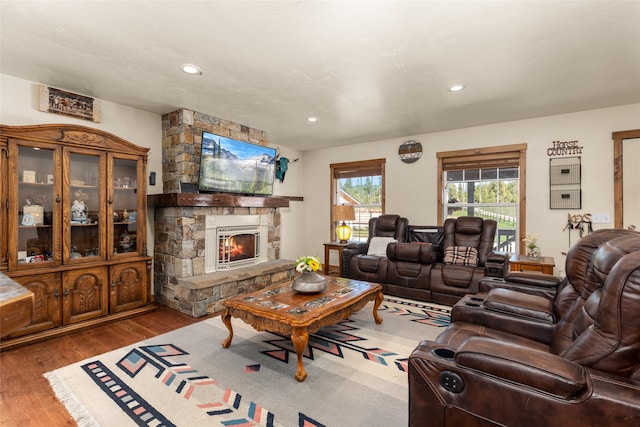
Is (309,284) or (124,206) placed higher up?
(124,206)

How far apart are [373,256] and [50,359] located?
3675 millimetres

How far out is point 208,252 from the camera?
4031 millimetres

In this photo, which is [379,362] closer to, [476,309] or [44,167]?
[476,309]

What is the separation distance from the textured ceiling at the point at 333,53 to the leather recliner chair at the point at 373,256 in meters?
1.83

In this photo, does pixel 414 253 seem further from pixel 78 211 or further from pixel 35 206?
pixel 35 206

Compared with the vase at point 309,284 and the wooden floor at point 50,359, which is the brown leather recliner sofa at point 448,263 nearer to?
the vase at point 309,284

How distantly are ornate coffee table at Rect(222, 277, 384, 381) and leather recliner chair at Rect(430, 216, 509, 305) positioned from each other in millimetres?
1286

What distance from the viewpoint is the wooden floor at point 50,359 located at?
181cm

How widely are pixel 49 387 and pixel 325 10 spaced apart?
3.15 metres

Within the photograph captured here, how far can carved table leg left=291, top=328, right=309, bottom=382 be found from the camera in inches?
83.4

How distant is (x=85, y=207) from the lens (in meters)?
3.24

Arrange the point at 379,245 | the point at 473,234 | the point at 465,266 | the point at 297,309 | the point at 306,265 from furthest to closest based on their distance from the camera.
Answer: the point at 379,245 < the point at 473,234 < the point at 465,266 < the point at 306,265 < the point at 297,309

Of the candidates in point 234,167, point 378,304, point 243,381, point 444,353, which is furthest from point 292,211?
point 444,353

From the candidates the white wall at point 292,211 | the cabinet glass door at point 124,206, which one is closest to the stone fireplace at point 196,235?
the cabinet glass door at point 124,206
